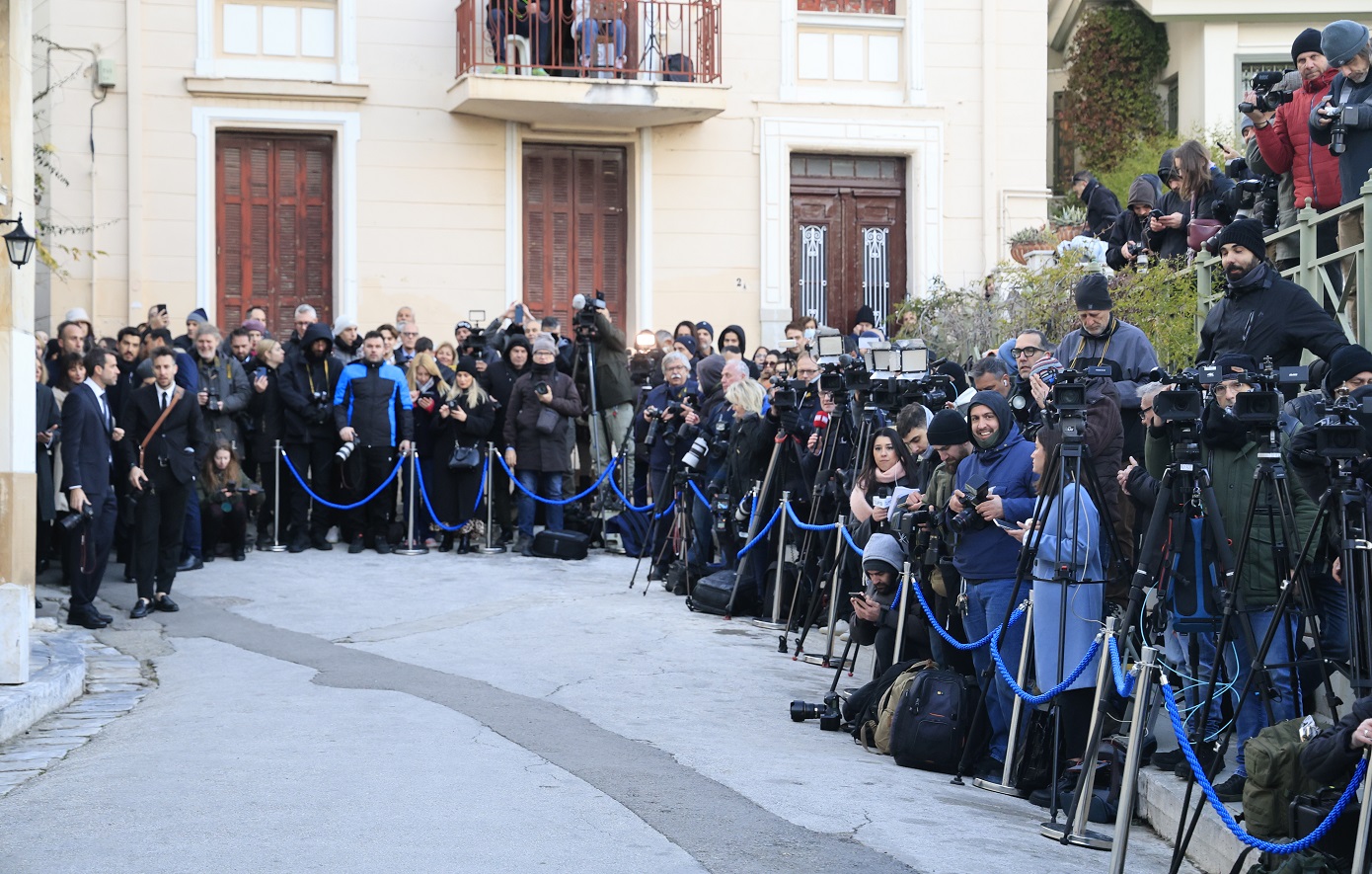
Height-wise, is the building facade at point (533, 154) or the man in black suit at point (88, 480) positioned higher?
the building facade at point (533, 154)

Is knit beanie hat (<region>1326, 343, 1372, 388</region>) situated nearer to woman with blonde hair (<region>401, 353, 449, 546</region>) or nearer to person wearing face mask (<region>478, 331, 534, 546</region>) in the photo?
person wearing face mask (<region>478, 331, 534, 546</region>)

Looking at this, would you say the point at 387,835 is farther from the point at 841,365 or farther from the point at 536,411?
the point at 536,411

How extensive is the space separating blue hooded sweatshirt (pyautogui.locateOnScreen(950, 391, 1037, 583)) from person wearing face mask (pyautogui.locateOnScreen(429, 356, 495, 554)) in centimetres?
786

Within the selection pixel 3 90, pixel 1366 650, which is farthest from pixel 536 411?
pixel 1366 650

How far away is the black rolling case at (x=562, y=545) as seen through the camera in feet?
51.6

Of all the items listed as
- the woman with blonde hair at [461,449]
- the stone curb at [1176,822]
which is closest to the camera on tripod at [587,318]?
the woman with blonde hair at [461,449]

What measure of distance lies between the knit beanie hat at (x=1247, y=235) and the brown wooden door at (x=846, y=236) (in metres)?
11.8

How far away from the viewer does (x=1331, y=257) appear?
33.6 feet

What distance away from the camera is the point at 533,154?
20.3 m

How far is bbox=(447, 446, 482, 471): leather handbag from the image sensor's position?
15852 millimetres

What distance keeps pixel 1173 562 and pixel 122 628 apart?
8.36 metres

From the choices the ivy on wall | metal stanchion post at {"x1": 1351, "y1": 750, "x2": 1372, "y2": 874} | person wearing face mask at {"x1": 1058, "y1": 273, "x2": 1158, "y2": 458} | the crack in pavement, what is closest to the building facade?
the ivy on wall

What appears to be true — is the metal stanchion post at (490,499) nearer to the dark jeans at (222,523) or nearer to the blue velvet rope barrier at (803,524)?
the dark jeans at (222,523)

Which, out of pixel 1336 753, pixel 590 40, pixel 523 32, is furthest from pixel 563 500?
pixel 1336 753
